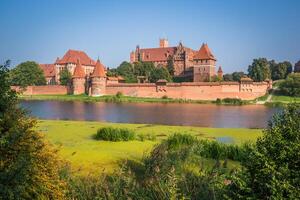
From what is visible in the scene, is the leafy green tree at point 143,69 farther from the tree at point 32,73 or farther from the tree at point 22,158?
the tree at point 22,158

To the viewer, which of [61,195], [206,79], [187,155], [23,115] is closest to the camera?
[61,195]

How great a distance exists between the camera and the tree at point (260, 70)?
206 ft

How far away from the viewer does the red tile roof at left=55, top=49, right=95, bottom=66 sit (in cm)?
7475

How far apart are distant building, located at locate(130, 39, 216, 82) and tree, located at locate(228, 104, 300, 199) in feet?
190

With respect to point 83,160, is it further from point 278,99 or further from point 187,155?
point 278,99

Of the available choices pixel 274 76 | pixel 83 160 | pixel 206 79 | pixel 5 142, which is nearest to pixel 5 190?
pixel 5 142

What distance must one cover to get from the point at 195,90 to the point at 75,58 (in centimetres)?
2942

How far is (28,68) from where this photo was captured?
223ft

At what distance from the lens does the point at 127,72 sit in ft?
223

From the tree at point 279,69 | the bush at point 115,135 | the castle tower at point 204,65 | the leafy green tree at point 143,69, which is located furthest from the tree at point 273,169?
the tree at point 279,69

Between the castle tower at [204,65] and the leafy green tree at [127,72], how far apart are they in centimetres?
1064

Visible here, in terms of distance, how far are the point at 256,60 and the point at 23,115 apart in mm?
62466

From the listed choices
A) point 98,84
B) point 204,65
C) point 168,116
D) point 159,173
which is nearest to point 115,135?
point 159,173

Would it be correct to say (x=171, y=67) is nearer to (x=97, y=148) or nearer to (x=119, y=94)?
(x=119, y=94)
